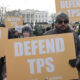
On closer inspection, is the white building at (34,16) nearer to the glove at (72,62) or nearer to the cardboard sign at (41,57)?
the cardboard sign at (41,57)

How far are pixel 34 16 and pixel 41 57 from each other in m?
117

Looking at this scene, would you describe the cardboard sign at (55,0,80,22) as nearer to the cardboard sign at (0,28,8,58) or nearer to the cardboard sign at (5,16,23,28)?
the cardboard sign at (5,16,23,28)

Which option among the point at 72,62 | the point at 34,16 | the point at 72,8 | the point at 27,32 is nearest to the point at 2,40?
the point at 27,32

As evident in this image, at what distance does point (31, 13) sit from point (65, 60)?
115m

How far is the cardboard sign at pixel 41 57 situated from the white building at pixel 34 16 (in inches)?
4224

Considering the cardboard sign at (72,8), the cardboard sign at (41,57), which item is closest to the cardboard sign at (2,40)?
the cardboard sign at (41,57)

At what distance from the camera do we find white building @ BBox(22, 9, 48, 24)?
11394 cm

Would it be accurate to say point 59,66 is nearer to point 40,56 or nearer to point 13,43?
point 40,56

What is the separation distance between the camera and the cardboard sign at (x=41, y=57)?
3129 mm

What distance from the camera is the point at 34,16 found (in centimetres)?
11975

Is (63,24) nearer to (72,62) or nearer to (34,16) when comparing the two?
(72,62)

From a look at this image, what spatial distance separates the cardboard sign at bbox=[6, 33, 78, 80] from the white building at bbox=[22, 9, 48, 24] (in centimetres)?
10728

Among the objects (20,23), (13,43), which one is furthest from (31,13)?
(13,43)

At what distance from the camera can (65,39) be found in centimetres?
319
